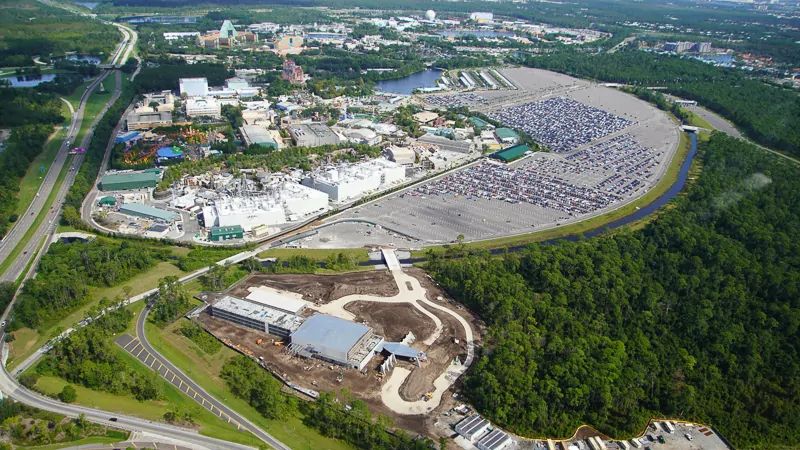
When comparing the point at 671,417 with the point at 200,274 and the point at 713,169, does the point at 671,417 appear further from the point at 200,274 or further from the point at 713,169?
the point at 713,169

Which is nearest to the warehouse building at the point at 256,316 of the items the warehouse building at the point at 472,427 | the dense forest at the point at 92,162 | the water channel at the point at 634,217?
the water channel at the point at 634,217

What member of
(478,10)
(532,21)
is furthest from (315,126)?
(478,10)

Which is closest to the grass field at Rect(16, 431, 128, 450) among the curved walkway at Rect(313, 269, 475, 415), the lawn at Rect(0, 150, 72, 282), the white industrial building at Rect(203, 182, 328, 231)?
the curved walkway at Rect(313, 269, 475, 415)

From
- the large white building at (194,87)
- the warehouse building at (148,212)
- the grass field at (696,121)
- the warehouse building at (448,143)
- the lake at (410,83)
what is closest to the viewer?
the warehouse building at (148,212)

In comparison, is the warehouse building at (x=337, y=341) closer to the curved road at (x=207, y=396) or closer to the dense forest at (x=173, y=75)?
the curved road at (x=207, y=396)

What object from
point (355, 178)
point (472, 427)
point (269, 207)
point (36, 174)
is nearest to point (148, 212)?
point (269, 207)

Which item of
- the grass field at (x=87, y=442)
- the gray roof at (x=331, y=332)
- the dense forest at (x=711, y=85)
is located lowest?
the grass field at (x=87, y=442)

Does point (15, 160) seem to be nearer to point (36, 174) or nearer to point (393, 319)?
point (36, 174)
